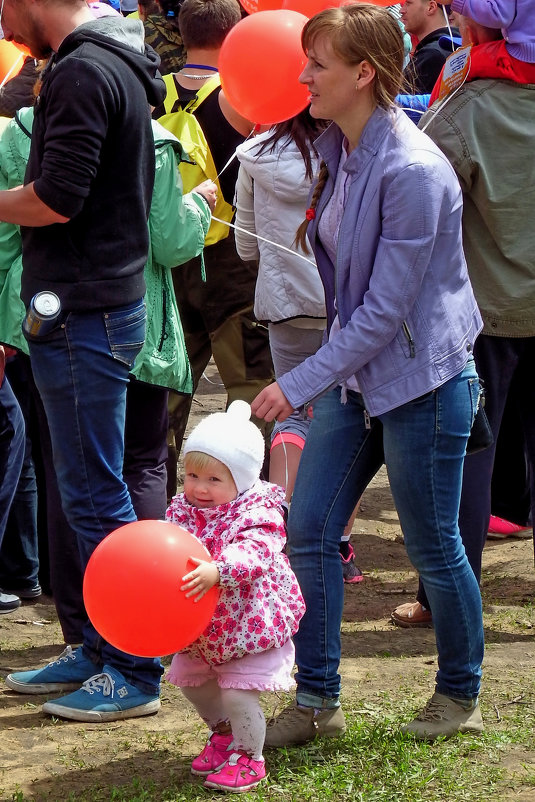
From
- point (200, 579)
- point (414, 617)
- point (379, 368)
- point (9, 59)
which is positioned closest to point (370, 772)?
point (200, 579)

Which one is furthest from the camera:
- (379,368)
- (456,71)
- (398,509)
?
(456,71)

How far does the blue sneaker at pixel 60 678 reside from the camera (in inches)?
161

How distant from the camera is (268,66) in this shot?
432 cm

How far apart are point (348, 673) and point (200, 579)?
1429mm

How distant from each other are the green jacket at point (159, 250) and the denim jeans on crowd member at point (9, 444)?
34 centimetres

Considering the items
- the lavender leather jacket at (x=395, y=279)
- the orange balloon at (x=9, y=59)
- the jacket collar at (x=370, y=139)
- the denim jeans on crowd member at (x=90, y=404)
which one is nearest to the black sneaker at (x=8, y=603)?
the denim jeans on crowd member at (x=90, y=404)

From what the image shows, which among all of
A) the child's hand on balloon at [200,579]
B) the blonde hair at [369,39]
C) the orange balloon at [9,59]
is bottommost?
the child's hand on balloon at [200,579]

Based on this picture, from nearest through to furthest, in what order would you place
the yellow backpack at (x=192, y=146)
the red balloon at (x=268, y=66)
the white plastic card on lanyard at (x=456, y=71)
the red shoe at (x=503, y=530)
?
the white plastic card on lanyard at (x=456, y=71), the red balloon at (x=268, y=66), the yellow backpack at (x=192, y=146), the red shoe at (x=503, y=530)

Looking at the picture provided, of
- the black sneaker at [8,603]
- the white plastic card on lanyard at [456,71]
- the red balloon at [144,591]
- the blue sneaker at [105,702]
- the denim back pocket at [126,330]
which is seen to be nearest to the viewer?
the red balloon at [144,591]

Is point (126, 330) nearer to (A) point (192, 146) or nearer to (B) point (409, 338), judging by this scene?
(B) point (409, 338)

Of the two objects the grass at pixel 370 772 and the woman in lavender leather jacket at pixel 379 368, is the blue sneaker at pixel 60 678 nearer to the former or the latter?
the grass at pixel 370 772

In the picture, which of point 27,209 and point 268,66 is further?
point 268,66

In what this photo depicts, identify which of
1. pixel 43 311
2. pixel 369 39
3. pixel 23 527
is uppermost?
pixel 369 39

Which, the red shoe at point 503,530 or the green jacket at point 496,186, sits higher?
the green jacket at point 496,186
